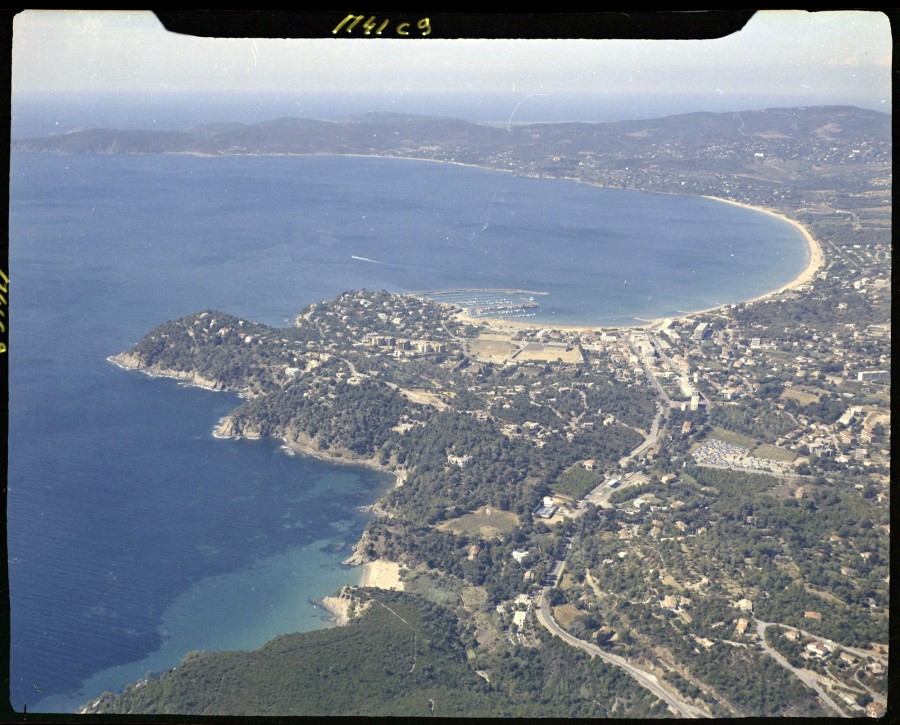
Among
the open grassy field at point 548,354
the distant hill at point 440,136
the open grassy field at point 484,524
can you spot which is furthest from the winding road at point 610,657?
the distant hill at point 440,136

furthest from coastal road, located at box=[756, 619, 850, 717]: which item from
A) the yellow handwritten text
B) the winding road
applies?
the yellow handwritten text

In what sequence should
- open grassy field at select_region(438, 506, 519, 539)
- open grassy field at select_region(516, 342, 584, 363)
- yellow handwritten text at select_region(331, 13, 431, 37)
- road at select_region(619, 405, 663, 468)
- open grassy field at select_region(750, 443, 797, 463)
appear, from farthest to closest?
1. open grassy field at select_region(516, 342, 584, 363)
2. road at select_region(619, 405, 663, 468)
3. open grassy field at select_region(438, 506, 519, 539)
4. open grassy field at select_region(750, 443, 797, 463)
5. yellow handwritten text at select_region(331, 13, 431, 37)

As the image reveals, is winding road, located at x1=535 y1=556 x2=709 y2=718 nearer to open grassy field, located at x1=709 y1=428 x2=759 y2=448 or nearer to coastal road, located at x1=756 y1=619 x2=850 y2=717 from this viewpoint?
coastal road, located at x1=756 y1=619 x2=850 y2=717

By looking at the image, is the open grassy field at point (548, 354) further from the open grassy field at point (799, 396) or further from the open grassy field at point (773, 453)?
the open grassy field at point (773, 453)

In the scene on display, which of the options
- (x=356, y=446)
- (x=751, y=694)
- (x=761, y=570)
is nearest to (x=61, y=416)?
(x=356, y=446)

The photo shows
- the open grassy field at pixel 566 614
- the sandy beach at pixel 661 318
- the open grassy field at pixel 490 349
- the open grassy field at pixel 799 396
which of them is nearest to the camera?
the open grassy field at pixel 566 614

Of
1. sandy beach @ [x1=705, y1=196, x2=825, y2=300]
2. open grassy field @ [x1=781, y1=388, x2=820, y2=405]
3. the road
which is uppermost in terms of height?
sandy beach @ [x1=705, y1=196, x2=825, y2=300]

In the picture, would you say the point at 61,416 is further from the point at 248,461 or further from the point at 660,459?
the point at 660,459
